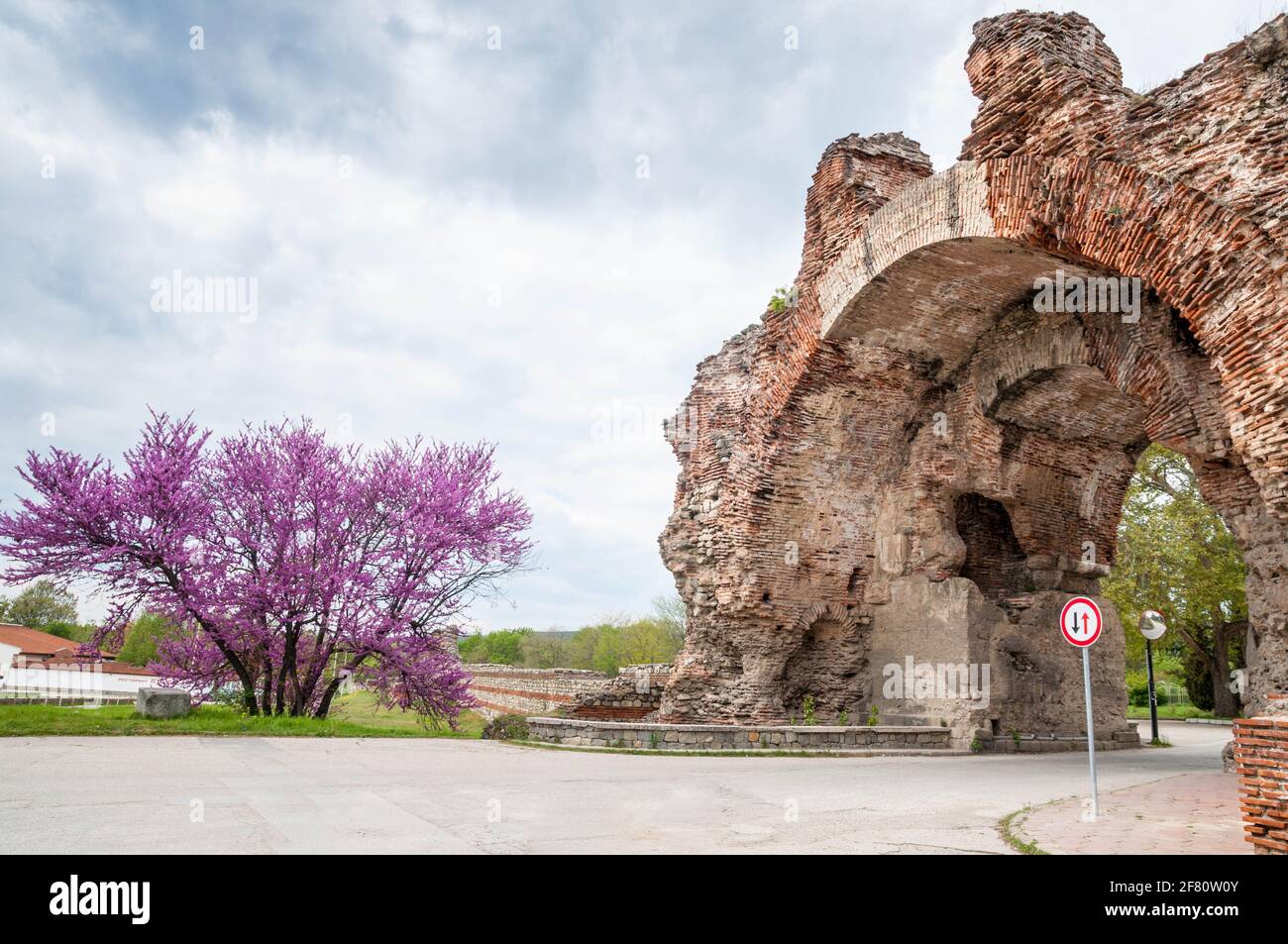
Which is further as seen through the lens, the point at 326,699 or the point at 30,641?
the point at 30,641

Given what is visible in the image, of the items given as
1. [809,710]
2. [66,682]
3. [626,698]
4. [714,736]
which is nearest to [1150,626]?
[809,710]

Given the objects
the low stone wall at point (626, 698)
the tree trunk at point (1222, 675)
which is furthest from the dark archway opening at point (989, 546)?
the tree trunk at point (1222, 675)

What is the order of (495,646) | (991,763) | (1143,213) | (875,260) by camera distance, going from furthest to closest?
(495,646)
(875,260)
(991,763)
(1143,213)

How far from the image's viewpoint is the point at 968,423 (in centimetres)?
1332

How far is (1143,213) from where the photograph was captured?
298 inches

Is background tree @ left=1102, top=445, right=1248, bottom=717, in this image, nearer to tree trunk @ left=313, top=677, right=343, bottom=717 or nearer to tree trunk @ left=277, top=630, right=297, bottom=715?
tree trunk @ left=313, top=677, right=343, bottom=717

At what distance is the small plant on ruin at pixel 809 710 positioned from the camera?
14.1 metres

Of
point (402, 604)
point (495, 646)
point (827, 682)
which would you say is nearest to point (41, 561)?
point (402, 604)

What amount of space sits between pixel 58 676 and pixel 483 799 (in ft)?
90.2

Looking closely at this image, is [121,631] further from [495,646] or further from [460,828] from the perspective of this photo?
[495,646]

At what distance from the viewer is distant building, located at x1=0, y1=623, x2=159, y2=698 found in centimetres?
2491

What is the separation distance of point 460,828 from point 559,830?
55cm

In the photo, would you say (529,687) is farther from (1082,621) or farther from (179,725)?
(1082,621)
